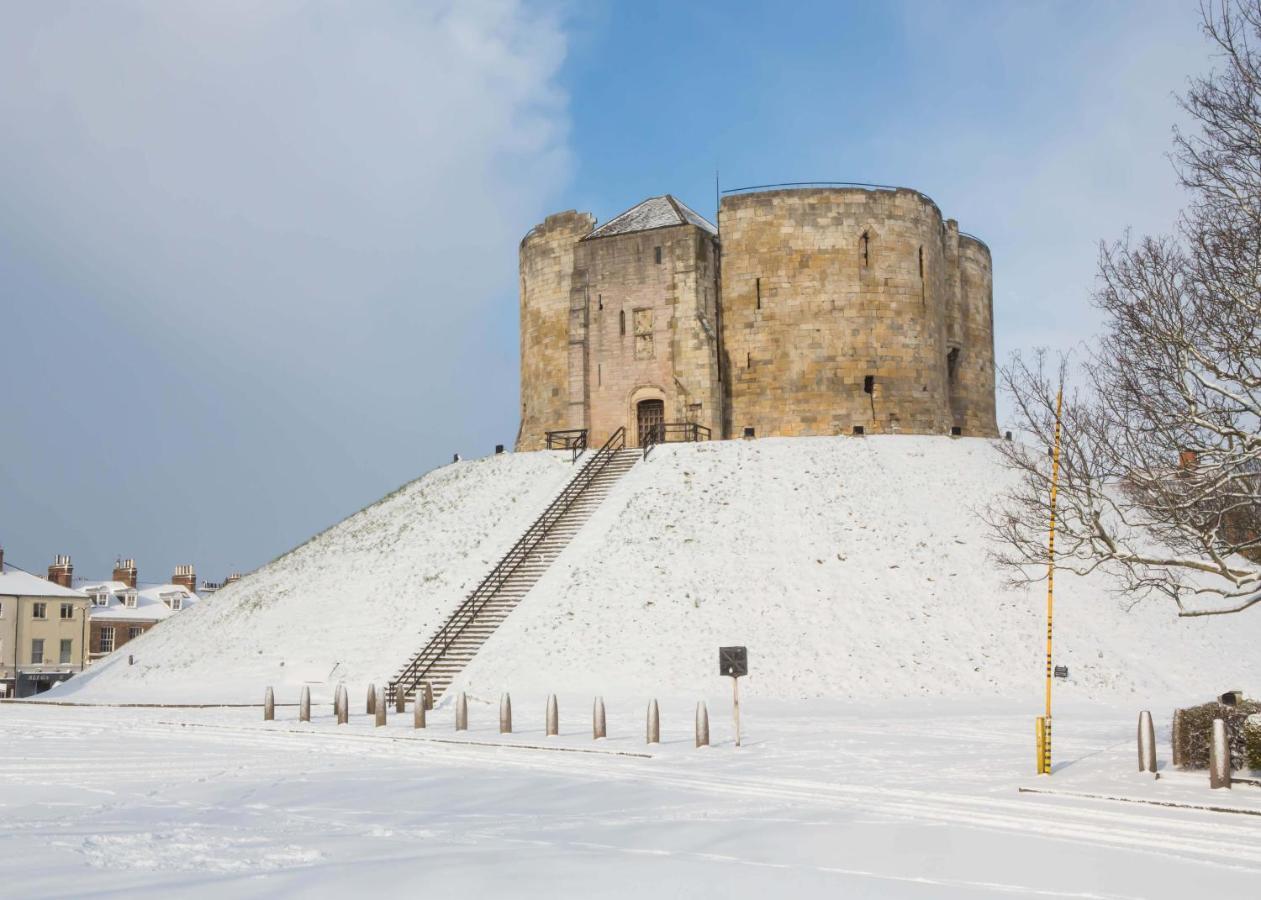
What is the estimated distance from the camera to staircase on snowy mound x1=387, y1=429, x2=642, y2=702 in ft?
94.3

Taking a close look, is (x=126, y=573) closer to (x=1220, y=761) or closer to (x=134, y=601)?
(x=134, y=601)

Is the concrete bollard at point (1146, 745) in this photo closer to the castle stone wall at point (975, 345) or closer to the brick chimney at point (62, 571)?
the castle stone wall at point (975, 345)

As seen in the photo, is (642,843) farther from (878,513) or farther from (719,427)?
(719,427)

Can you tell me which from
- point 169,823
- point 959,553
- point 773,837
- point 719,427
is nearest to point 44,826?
point 169,823

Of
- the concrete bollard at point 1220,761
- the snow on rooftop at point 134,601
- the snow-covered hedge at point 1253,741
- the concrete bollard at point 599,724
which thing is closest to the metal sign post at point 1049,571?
the concrete bollard at point 1220,761

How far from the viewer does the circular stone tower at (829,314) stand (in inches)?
1663

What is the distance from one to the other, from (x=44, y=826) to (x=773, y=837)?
691 centimetres

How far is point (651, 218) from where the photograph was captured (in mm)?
47000

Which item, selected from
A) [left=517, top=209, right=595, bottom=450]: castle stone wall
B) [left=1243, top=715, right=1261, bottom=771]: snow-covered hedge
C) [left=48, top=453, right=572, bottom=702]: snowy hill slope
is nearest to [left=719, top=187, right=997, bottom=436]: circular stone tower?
[left=517, top=209, right=595, bottom=450]: castle stone wall

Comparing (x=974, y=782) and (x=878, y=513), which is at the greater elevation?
(x=878, y=513)

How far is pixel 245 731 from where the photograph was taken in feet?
71.4

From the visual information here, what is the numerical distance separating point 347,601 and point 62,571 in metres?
38.2

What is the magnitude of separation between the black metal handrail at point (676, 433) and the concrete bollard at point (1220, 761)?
2813 cm

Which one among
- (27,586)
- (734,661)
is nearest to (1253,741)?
(734,661)
